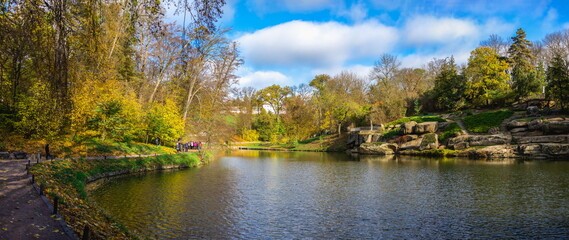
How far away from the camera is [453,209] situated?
41.0 ft

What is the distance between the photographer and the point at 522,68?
147 ft

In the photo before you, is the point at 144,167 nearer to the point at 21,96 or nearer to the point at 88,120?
the point at 88,120

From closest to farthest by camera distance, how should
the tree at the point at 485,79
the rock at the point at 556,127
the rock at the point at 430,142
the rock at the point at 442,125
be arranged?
1. the rock at the point at 556,127
2. the rock at the point at 430,142
3. the rock at the point at 442,125
4. the tree at the point at 485,79

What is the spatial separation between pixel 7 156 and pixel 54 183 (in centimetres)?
855

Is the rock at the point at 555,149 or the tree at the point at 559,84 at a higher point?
the tree at the point at 559,84

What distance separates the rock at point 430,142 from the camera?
3875cm

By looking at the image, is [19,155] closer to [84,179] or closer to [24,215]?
[84,179]

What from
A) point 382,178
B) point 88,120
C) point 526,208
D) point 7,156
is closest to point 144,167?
point 88,120

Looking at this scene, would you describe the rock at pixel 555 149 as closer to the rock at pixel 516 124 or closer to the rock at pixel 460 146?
the rock at pixel 516 124

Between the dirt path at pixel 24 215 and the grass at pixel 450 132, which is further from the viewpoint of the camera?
the grass at pixel 450 132

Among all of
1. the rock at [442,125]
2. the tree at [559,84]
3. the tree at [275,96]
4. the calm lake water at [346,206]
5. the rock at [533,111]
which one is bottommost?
the calm lake water at [346,206]

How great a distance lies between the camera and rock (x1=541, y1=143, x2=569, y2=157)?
29.0 metres

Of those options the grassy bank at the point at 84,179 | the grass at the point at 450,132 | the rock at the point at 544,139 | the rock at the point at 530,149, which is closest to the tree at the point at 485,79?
the grass at the point at 450,132

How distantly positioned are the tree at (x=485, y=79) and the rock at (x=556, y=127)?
50.7ft
